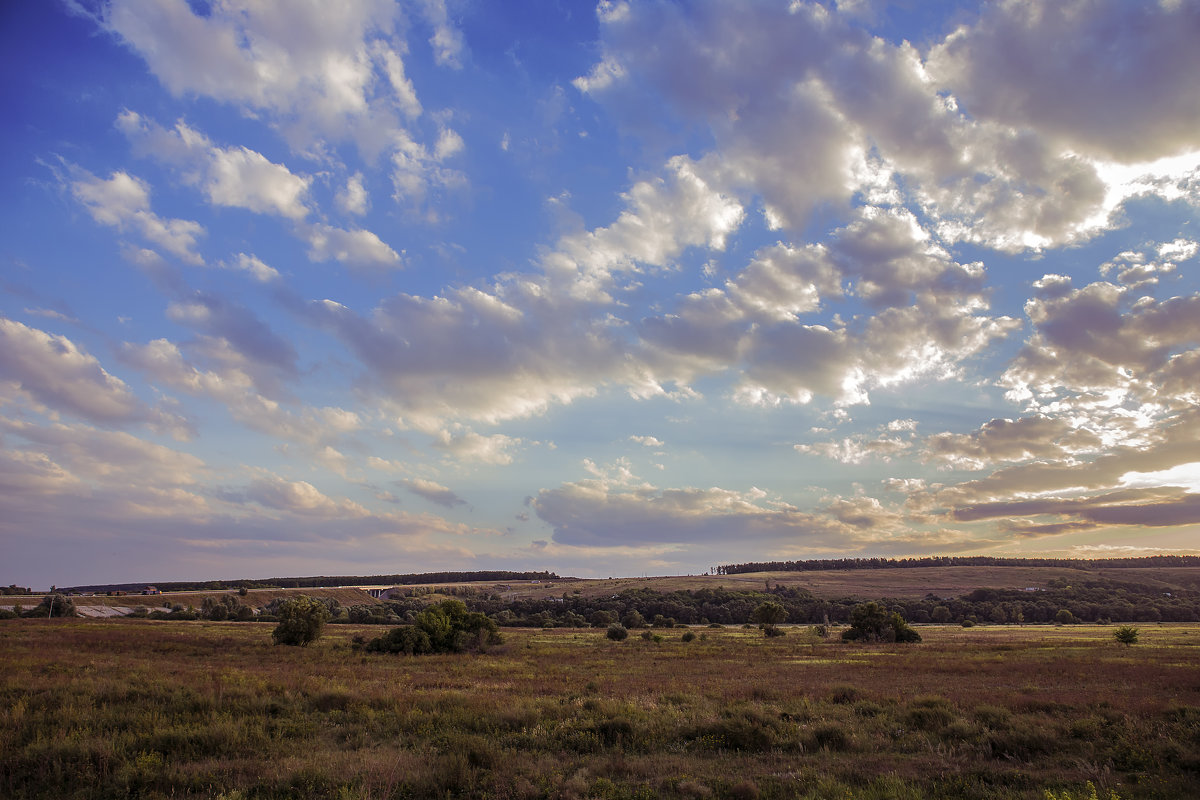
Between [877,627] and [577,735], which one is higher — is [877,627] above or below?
below

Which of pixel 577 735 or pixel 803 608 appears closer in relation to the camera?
pixel 577 735

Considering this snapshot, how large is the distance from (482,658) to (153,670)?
71.8ft

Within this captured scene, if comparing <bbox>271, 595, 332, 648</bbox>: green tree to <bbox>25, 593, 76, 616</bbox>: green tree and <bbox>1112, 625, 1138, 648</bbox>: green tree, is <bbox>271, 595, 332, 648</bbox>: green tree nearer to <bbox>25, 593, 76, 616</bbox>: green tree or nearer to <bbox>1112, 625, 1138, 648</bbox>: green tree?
<bbox>25, 593, 76, 616</bbox>: green tree

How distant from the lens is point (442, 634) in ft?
160

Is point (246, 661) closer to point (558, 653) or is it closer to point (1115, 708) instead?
point (558, 653)

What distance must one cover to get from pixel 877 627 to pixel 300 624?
60582 mm

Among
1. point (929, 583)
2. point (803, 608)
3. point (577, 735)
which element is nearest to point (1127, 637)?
point (577, 735)

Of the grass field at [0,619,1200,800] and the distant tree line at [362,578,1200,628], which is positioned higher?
the grass field at [0,619,1200,800]

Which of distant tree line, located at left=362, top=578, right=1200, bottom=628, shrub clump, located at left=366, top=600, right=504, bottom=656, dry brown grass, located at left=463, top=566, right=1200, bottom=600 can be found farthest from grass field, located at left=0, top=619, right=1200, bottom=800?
dry brown grass, located at left=463, top=566, right=1200, bottom=600

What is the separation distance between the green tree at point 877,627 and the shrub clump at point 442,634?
41.8 metres

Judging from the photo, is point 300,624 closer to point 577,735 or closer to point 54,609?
point 577,735

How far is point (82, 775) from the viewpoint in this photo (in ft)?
36.2

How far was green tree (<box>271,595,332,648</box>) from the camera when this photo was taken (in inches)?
1882

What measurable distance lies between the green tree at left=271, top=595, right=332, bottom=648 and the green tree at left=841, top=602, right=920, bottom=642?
56.1 m
